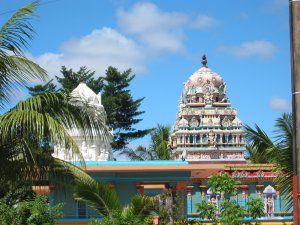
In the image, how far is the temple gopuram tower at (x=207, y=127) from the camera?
56.5 m

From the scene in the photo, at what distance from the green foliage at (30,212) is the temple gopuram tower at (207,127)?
4033 cm

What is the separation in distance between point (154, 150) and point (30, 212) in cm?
3336

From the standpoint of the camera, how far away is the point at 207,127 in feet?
189

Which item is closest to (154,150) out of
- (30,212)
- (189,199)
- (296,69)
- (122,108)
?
(122,108)

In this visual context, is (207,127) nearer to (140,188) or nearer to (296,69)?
(140,188)

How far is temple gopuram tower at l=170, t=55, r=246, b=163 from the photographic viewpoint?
56500mm

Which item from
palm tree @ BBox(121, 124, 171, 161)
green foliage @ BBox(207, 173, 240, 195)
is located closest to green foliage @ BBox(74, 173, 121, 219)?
green foliage @ BBox(207, 173, 240, 195)

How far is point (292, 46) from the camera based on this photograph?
22.2ft

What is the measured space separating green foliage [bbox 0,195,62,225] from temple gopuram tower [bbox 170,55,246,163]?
40332mm

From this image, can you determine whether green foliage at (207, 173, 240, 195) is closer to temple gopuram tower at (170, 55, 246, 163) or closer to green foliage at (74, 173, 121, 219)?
green foliage at (74, 173, 121, 219)

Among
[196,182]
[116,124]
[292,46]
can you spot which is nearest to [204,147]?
[116,124]

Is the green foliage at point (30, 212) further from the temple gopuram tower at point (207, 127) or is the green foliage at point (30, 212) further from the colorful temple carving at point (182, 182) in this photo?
the temple gopuram tower at point (207, 127)

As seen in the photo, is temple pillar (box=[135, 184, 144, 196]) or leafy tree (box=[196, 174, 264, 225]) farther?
temple pillar (box=[135, 184, 144, 196])

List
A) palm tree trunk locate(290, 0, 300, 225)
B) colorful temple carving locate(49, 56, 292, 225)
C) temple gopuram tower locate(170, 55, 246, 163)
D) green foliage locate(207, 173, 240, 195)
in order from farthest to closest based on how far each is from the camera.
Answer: temple gopuram tower locate(170, 55, 246, 163) < colorful temple carving locate(49, 56, 292, 225) < green foliage locate(207, 173, 240, 195) < palm tree trunk locate(290, 0, 300, 225)
